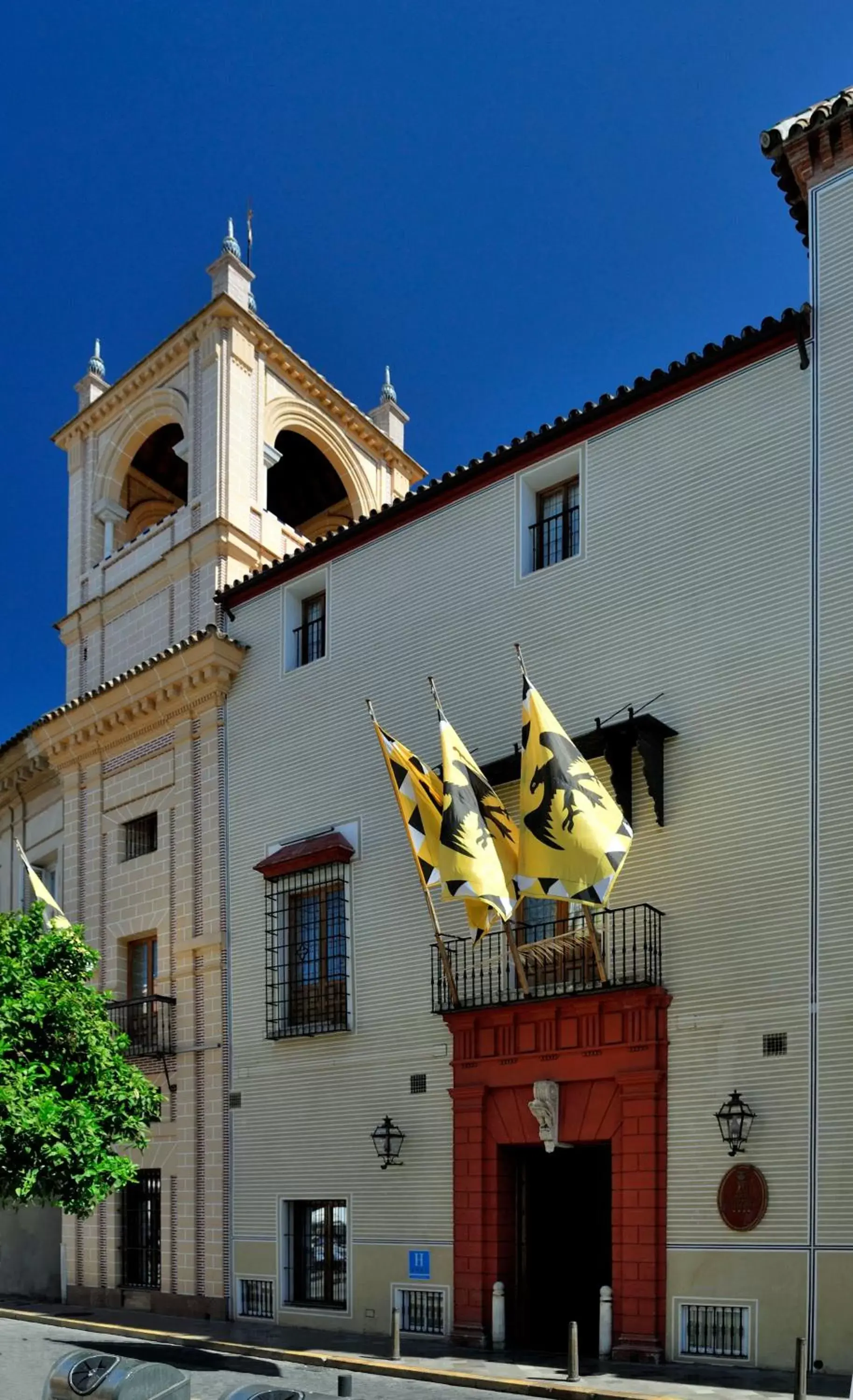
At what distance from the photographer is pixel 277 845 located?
A: 71.2 feet

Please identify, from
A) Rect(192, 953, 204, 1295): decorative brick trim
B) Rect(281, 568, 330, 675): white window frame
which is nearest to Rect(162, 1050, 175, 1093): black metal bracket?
Rect(192, 953, 204, 1295): decorative brick trim

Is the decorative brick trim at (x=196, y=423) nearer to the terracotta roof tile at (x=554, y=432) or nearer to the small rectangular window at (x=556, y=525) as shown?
the terracotta roof tile at (x=554, y=432)

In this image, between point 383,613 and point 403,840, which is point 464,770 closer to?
point 403,840

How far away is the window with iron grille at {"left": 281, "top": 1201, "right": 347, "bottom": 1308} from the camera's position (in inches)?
772

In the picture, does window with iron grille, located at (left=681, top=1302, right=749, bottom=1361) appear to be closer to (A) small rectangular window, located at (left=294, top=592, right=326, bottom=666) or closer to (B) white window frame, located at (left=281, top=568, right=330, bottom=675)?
(B) white window frame, located at (left=281, top=568, right=330, bottom=675)

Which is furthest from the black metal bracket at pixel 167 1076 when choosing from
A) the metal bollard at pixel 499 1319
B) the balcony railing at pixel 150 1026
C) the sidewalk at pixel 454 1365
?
the metal bollard at pixel 499 1319

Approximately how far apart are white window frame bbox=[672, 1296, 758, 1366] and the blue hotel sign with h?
3.83 meters

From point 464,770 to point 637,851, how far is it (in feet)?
7.41

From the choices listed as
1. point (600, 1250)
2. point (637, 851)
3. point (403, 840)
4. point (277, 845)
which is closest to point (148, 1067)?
point (277, 845)

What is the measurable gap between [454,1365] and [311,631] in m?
10.9

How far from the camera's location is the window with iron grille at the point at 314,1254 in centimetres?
1961

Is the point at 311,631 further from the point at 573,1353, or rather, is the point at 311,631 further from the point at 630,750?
the point at 573,1353

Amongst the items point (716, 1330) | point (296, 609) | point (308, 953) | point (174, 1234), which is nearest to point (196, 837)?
point (308, 953)

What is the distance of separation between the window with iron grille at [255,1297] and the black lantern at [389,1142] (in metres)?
3.13
